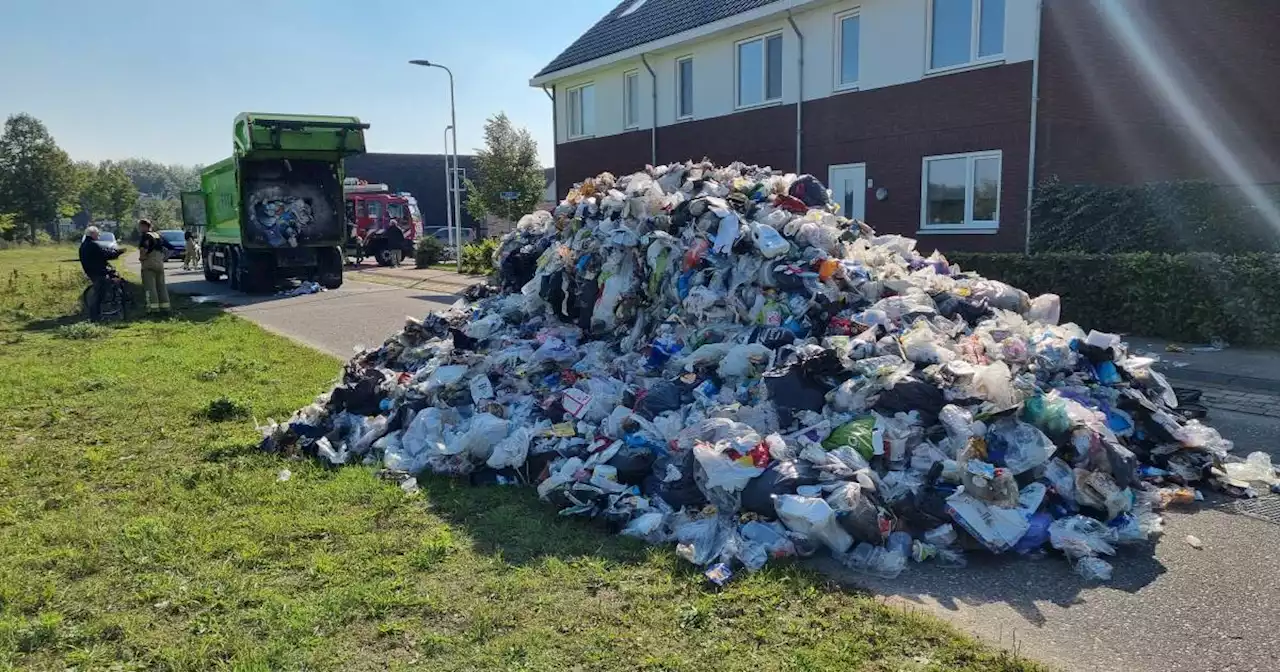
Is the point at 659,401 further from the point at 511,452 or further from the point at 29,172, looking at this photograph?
the point at 29,172

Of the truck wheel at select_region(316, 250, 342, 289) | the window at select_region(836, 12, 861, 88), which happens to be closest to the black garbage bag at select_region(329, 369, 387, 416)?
the window at select_region(836, 12, 861, 88)

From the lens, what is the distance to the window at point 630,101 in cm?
2139

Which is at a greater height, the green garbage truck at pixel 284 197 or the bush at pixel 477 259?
the green garbage truck at pixel 284 197

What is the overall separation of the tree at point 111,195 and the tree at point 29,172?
12.7m

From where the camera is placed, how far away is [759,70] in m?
17.7

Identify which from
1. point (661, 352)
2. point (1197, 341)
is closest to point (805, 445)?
point (661, 352)

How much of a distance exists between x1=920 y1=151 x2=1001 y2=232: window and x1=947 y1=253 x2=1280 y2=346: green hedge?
237 cm

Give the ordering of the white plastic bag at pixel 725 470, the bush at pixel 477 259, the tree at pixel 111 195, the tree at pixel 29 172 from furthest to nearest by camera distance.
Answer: the tree at pixel 111 195, the tree at pixel 29 172, the bush at pixel 477 259, the white plastic bag at pixel 725 470

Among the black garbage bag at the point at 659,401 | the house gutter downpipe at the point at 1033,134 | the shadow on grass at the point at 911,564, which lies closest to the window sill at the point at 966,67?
the house gutter downpipe at the point at 1033,134

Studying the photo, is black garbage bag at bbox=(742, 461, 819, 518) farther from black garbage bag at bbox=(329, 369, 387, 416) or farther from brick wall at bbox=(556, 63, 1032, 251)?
brick wall at bbox=(556, 63, 1032, 251)

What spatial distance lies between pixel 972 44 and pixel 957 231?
2.88 m

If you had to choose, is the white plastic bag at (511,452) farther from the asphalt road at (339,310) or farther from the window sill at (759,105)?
the window sill at (759,105)

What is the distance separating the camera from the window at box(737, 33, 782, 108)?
17422 mm

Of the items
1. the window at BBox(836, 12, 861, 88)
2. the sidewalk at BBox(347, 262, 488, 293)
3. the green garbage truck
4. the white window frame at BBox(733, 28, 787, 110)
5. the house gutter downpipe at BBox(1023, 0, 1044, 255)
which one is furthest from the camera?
the sidewalk at BBox(347, 262, 488, 293)
